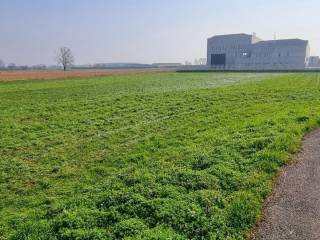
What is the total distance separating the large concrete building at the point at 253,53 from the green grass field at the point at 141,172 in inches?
4245

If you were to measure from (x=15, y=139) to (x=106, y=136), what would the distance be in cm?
344

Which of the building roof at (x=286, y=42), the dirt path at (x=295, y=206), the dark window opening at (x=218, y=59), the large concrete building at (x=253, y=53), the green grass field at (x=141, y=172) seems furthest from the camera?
the dark window opening at (x=218, y=59)

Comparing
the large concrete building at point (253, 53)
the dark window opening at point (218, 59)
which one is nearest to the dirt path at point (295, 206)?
the large concrete building at point (253, 53)

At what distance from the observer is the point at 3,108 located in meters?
20.7

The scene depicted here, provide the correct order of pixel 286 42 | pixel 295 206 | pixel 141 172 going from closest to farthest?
1. pixel 295 206
2. pixel 141 172
3. pixel 286 42

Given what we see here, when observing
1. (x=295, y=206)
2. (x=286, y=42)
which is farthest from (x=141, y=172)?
(x=286, y=42)

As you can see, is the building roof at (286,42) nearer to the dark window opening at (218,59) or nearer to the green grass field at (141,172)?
Result: the dark window opening at (218,59)

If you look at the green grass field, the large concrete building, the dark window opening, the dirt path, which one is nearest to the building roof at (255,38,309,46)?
the large concrete building

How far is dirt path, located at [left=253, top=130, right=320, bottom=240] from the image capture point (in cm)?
519

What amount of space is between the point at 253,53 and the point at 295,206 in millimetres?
130205

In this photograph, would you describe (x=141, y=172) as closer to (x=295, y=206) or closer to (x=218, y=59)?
(x=295, y=206)

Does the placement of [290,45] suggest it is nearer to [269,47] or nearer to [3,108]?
[269,47]

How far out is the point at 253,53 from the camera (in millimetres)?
129250

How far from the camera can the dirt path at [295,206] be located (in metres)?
5.19
